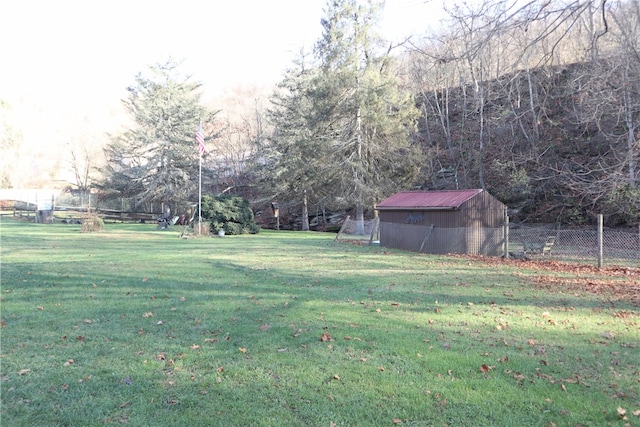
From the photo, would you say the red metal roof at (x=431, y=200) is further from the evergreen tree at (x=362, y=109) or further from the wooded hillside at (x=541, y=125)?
the evergreen tree at (x=362, y=109)

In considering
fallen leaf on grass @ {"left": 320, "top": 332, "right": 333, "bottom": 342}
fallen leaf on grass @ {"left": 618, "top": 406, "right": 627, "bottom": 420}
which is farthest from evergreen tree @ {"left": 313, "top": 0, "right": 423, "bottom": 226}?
fallen leaf on grass @ {"left": 618, "top": 406, "right": 627, "bottom": 420}

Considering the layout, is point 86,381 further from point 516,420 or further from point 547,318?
point 547,318

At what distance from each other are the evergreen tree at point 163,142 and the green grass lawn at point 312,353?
3731cm

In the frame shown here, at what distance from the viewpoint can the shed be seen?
18375 mm

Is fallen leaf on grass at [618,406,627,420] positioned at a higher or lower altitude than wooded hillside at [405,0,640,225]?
lower

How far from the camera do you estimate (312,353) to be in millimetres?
5500

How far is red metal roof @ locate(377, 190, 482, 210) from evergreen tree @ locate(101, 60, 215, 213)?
3020 cm

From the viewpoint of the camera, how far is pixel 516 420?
389 centimetres

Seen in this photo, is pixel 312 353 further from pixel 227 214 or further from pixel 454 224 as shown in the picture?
pixel 227 214

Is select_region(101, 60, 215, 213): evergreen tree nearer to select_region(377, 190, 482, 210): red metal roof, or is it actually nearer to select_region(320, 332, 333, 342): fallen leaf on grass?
select_region(377, 190, 482, 210): red metal roof

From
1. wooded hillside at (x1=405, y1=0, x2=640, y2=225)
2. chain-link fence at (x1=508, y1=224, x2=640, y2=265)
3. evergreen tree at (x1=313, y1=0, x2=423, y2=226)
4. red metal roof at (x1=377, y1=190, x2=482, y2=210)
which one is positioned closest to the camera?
wooded hillside at (x1=405, y1=0, x2=640, y2=225)

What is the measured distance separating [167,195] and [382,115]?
25.2 m

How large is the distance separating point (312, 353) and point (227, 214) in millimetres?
25751

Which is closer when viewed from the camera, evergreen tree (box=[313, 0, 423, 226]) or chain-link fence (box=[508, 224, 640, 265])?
chain-link fence (box=[508, 224, 640, 265])
